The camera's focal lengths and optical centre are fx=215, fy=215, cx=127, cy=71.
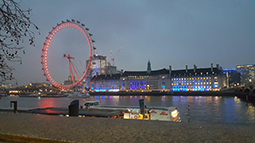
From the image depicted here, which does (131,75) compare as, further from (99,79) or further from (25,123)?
(25,123)

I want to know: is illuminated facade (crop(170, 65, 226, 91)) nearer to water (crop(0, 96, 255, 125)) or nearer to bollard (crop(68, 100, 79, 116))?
water (crop(0, 96, 255, 125))

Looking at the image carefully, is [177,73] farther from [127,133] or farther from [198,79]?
[127,133]

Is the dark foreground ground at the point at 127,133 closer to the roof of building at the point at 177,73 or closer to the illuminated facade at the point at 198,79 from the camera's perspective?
the illuminated facade at the point at 198,79

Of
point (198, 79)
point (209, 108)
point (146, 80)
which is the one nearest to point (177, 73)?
point (198, 79)

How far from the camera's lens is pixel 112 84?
180750 mm

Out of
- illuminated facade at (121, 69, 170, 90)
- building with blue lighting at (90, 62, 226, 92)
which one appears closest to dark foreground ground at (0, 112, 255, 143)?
building with blue lighting at (90, 62, 226, 92)

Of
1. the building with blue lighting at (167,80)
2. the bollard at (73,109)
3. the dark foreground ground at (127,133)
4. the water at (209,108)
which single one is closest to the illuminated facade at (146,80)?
the building with blue lighting at (167,80)

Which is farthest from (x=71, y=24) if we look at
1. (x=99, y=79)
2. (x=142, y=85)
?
(x=99, y=79)

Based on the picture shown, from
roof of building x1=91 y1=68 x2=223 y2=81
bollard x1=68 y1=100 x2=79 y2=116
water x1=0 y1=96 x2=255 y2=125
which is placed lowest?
water x1=0 y1=96 x2=255 y2=125

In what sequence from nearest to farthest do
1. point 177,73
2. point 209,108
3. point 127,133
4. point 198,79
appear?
point 127,133
point 209,108
point 198,79
point 177,73

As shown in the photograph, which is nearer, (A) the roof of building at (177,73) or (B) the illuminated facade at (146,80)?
(A) the roof of building at (177,73)

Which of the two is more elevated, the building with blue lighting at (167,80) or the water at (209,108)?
the building with blue lighting at (167,80)

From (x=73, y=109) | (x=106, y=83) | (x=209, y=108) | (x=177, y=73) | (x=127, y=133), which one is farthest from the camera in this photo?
(x=106, y=83)

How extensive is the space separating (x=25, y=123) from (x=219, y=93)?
403ft
